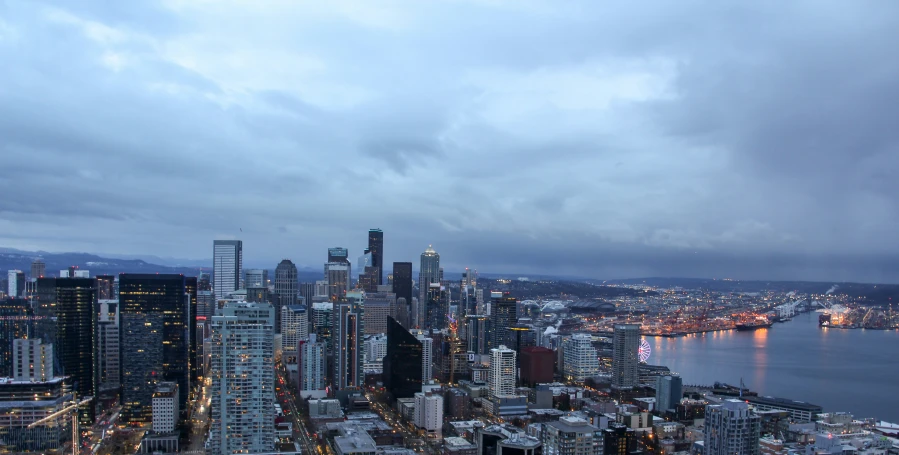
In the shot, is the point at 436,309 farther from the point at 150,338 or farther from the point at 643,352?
the point at 150,338

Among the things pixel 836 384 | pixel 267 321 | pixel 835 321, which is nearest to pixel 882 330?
pixel 835 321

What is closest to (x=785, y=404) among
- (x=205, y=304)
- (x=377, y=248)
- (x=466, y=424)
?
(x=466, y=424)

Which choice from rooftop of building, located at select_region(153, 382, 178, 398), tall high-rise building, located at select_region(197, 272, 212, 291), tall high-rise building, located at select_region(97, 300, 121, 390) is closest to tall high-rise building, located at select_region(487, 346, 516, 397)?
rooftop of building, located at select_region(153, 382, 178, 398)

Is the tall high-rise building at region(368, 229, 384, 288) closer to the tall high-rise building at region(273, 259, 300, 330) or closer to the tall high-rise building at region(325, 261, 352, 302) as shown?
the tall high-rise building at region(325, 261, 352, 302)

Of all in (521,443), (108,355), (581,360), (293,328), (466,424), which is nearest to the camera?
(521,443)

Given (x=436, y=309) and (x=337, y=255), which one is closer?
(x=436, y=309)

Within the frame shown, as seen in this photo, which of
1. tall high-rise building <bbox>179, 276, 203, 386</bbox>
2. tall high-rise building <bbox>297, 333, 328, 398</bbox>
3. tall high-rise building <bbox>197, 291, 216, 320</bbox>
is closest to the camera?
tall high-rise building <bbox>297, 333, 328, 398</bbox>
